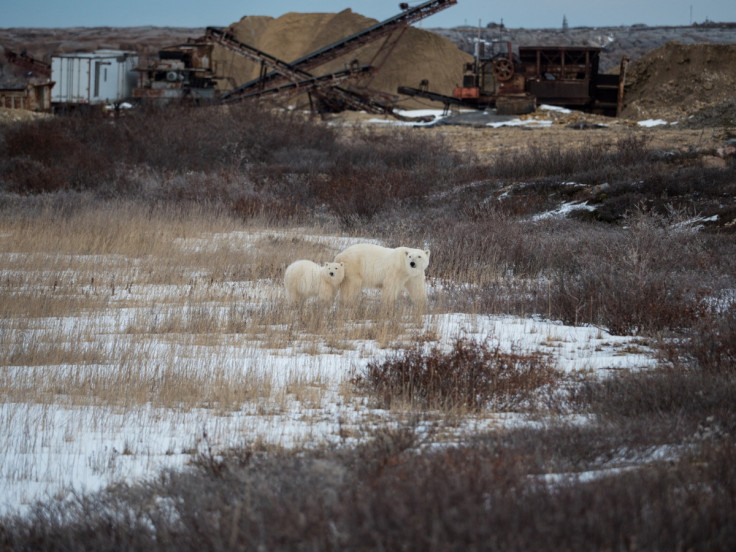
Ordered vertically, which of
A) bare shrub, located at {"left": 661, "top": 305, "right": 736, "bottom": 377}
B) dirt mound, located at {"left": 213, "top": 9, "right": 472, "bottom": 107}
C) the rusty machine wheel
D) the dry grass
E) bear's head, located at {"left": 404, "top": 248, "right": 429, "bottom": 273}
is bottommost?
the dry grass

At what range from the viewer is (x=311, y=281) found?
8.14 m

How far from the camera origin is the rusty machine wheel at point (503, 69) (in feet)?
103

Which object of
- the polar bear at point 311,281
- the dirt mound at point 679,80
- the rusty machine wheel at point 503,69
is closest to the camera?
the polar bear at point 311,281

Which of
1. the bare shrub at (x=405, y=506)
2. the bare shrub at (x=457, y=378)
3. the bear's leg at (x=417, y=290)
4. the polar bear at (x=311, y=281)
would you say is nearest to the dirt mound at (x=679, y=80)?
the bear's leg at (x=417, y=290)

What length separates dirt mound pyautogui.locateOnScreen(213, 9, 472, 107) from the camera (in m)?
41.6

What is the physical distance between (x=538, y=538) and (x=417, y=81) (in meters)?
40.5

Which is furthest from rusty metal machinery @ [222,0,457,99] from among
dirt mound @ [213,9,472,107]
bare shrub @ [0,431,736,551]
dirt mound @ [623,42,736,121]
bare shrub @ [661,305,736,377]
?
bare shrub @ [0,431,736,551]

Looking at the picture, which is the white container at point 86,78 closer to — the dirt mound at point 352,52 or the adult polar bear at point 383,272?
the dirt mound at point 352,52

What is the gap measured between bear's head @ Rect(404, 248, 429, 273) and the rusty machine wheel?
2522cm

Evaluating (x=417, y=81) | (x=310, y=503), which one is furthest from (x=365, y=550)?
(x=417, y=81)

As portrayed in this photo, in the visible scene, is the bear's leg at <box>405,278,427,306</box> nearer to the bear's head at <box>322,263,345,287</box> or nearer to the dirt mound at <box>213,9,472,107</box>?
the bear's head at <box>322,263,345,287</box>

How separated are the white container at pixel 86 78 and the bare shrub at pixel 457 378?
100 feet

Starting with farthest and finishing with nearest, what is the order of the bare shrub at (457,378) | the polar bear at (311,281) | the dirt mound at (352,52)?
the dirt mound at (352,52)
the polar bear at (311,281)
the bare shrub at (457,378)

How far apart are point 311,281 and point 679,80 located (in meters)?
28.5
